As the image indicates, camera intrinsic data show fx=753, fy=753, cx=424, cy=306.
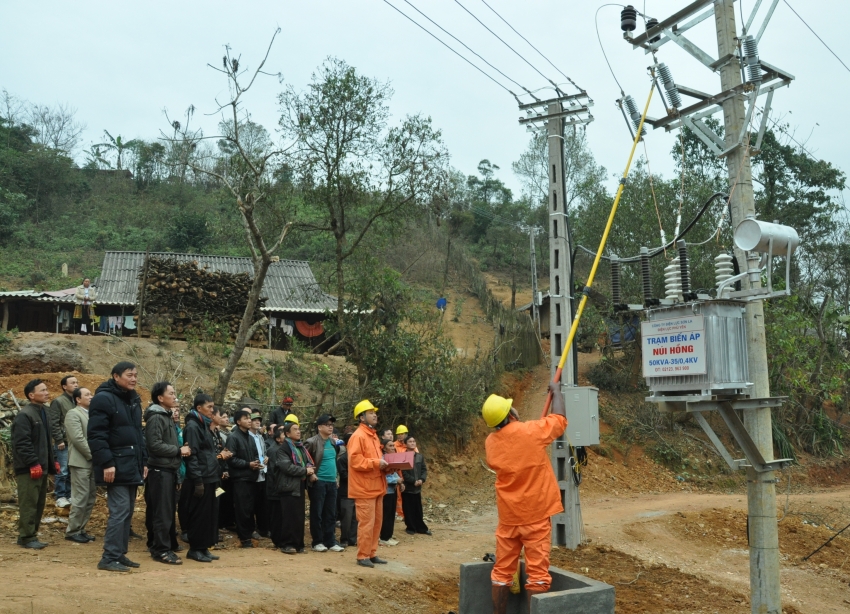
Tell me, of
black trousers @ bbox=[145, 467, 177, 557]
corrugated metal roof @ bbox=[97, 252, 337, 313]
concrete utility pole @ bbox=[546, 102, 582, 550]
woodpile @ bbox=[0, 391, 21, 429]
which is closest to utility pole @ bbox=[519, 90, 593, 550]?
concrete utility pole @ bbox=[546, 102, 582, 550]

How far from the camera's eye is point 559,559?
10.7 meters

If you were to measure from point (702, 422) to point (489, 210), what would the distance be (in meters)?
45.9

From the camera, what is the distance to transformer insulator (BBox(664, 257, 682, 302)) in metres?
7.59

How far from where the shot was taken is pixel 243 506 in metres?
10.0

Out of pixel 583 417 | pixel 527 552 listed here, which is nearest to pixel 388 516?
pixel 583 417

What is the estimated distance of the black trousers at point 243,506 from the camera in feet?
32.7

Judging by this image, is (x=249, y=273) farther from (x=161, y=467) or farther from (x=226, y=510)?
(x=161, y=467)

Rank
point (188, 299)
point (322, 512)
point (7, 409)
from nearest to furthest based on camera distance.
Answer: point (322, 512), point (7, 409), point (188, 299)

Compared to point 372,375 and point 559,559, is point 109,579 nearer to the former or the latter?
point 559,559

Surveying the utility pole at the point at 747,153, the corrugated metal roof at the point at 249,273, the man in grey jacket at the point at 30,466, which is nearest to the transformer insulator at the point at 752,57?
the utility pole at the point at 747,153

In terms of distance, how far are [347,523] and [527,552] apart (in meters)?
4.79

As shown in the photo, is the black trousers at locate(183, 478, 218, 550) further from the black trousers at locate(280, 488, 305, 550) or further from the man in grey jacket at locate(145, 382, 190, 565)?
the black trousers at locate(280, 488, 305, 550)

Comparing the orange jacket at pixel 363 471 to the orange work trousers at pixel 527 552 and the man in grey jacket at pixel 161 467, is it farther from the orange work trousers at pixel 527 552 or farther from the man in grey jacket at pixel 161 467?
the orange work trousers at pixel 527 552

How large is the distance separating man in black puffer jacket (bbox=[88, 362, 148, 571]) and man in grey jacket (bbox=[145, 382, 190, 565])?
0.31 m
